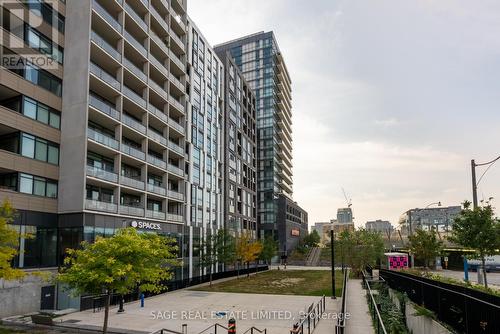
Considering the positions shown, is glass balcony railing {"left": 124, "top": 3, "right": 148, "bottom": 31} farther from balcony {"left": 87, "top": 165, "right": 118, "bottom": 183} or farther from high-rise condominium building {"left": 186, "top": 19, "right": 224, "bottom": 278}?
balcony {"left": 87, "top": 165, "right": 118, "bottom": 183}

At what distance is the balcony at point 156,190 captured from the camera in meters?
41.4

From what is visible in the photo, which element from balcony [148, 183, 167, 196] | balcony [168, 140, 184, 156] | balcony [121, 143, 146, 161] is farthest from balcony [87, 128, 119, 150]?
balcony [168, 140, 184, 156]

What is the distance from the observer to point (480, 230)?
23594mm

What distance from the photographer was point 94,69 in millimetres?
33562

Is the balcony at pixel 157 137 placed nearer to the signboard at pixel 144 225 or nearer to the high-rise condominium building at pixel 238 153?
the signboard at pixel 144 225

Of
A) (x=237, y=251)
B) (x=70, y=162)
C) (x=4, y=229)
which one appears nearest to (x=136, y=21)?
(x=70, y=162)

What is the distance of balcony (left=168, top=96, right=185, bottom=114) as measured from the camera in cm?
4770

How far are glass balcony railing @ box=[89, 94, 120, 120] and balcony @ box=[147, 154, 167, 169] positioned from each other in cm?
682

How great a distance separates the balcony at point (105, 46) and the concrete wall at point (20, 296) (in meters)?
19.5

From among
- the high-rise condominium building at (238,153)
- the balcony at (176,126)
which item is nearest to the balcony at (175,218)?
the balcony at (176,126)

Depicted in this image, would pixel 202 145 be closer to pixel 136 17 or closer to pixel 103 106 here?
pixel 136 17

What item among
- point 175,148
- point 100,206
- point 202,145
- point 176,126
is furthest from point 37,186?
point 202,145

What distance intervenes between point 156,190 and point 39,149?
13.9m

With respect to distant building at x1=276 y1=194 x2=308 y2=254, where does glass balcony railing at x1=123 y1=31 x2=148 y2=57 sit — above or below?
above
